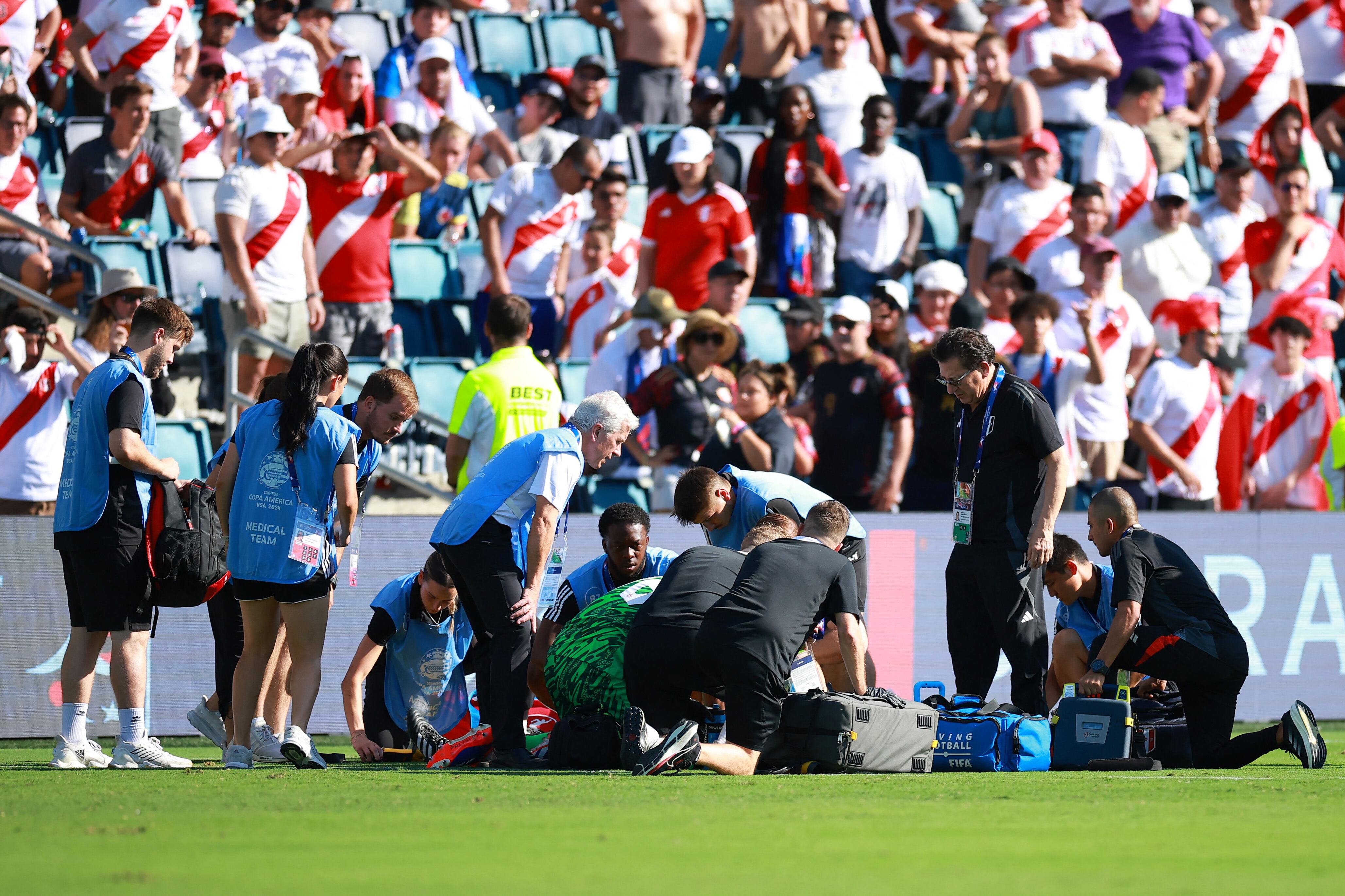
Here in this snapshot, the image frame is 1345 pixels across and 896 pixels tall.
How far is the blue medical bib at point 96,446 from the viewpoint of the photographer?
24.6 ft

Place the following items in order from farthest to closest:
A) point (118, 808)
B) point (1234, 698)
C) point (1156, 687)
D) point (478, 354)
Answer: point (478, 354)
point (1156, 687)
point (1234, 698)
point (118, 808)

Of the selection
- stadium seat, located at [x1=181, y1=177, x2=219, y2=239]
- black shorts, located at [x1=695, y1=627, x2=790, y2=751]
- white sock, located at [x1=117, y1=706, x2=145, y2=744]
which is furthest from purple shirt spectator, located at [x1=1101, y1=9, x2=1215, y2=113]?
white sock, located at [x1=117, y1=706, x2=145, y2=744]

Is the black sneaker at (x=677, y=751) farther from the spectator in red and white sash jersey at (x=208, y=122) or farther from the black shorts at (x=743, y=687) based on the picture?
the spectator in red and white sash jersey at (x=208, y=122)

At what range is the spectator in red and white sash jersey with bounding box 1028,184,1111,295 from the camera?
12.8 m

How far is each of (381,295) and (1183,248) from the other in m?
6.14

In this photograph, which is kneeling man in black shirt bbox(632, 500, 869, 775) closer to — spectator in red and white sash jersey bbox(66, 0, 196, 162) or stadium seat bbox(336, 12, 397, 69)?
spectator in red and white sash jersey bbox(66, 0, 196, 162)

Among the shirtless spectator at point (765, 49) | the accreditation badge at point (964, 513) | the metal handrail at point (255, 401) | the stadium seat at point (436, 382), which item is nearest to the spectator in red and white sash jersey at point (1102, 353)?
the shirtless spectator at point (765, 49)

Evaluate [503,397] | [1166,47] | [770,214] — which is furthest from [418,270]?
[1166,47]

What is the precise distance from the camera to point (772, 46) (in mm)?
14742

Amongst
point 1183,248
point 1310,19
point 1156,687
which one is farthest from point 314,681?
point 1310,19

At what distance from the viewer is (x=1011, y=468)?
8.39m

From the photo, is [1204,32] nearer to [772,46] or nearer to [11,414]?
[772,46]

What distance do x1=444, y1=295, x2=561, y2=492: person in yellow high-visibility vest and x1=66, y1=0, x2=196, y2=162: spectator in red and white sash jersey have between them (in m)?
4.25

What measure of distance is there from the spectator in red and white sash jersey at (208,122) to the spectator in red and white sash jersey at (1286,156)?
8211mm
